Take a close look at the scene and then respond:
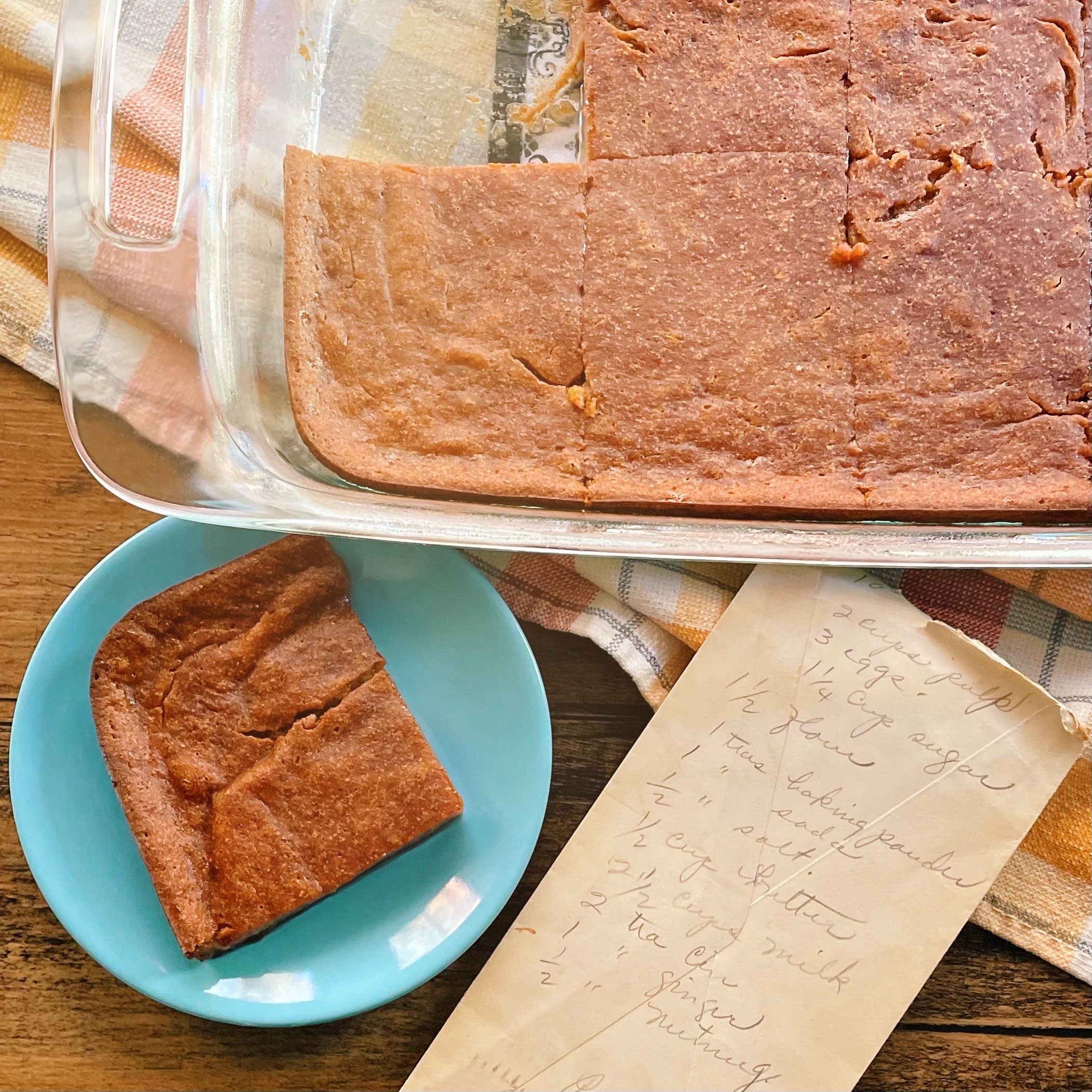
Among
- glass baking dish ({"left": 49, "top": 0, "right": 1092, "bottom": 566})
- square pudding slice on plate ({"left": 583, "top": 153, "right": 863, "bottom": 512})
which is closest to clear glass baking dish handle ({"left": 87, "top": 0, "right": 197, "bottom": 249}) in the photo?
glass baking dish ({"left": 49, "top": 0, "right": 1092, "bottom": 566})

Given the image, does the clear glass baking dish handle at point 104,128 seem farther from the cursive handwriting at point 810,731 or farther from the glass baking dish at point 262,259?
the cursive handwriting at point 810,731

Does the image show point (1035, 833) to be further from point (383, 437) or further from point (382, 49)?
point (382, 49)

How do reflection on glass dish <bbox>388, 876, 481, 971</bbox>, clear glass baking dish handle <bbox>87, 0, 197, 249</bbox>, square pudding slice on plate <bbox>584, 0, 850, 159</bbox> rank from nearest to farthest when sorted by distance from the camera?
clear glass baking dish handle <bbox>87, 0, 197, 249</bbox>, reflection on glass dish <bbox>388, 876, 481, 971</bbox>, square pudding slice on plate <bbox>584, 0, 850, 159</bbox>

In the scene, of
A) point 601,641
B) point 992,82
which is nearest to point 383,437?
point 601,641

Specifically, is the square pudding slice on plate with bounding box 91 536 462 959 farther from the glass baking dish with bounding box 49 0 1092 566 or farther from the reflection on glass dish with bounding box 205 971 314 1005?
the glass baking dish with bounding box 49 0 1092 566

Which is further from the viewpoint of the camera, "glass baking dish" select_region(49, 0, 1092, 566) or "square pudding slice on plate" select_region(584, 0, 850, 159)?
"square pudding slice on plate" select_region(584, 0, 850, 159)

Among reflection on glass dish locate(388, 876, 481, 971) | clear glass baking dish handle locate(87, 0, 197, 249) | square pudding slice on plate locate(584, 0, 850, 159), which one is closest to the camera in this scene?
clear glass baking dish handle locate(87, 0, 197, 249)

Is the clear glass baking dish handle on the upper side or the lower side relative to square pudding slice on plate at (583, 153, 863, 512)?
upper
